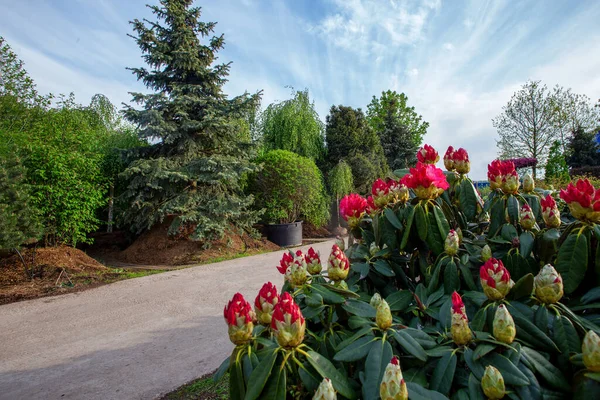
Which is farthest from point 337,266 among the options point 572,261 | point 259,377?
point 572,261

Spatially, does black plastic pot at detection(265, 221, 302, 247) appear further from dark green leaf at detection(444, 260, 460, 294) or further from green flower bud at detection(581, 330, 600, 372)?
green flower bud at detection(581, 330, 600, 372)

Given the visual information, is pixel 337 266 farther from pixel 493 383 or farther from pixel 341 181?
pixel 341 181

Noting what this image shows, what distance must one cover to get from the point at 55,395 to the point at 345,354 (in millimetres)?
2181

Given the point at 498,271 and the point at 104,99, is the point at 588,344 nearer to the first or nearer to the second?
the point at 498,271

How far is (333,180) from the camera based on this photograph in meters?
10.2

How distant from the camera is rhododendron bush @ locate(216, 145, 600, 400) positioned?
77 centimetres

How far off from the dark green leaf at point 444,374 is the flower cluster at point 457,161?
0.88 m

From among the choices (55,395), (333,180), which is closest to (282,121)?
(333,180)

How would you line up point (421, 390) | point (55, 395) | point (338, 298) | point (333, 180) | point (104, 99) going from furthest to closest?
point (104, 99) → point (333, 180) → point (55, 395) → point (338, 298) → point (421, 390)

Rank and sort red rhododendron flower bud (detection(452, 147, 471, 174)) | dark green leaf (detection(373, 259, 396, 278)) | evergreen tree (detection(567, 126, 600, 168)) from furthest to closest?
evergreen tree (detection(567, 126, 600, 168)) < red rhododendron flower bud (detection(452, 147, 471, 174)) < dark green leaf (detection(373, 259, 396, 278))

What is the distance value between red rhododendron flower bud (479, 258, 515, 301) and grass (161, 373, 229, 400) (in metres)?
1.57

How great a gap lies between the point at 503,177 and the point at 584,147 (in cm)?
2076

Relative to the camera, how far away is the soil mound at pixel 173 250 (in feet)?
21.2

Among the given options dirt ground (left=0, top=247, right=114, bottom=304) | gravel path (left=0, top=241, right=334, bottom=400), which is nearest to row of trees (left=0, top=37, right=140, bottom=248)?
dirt ground (left=0, top=247, right=114, bottom=304)
